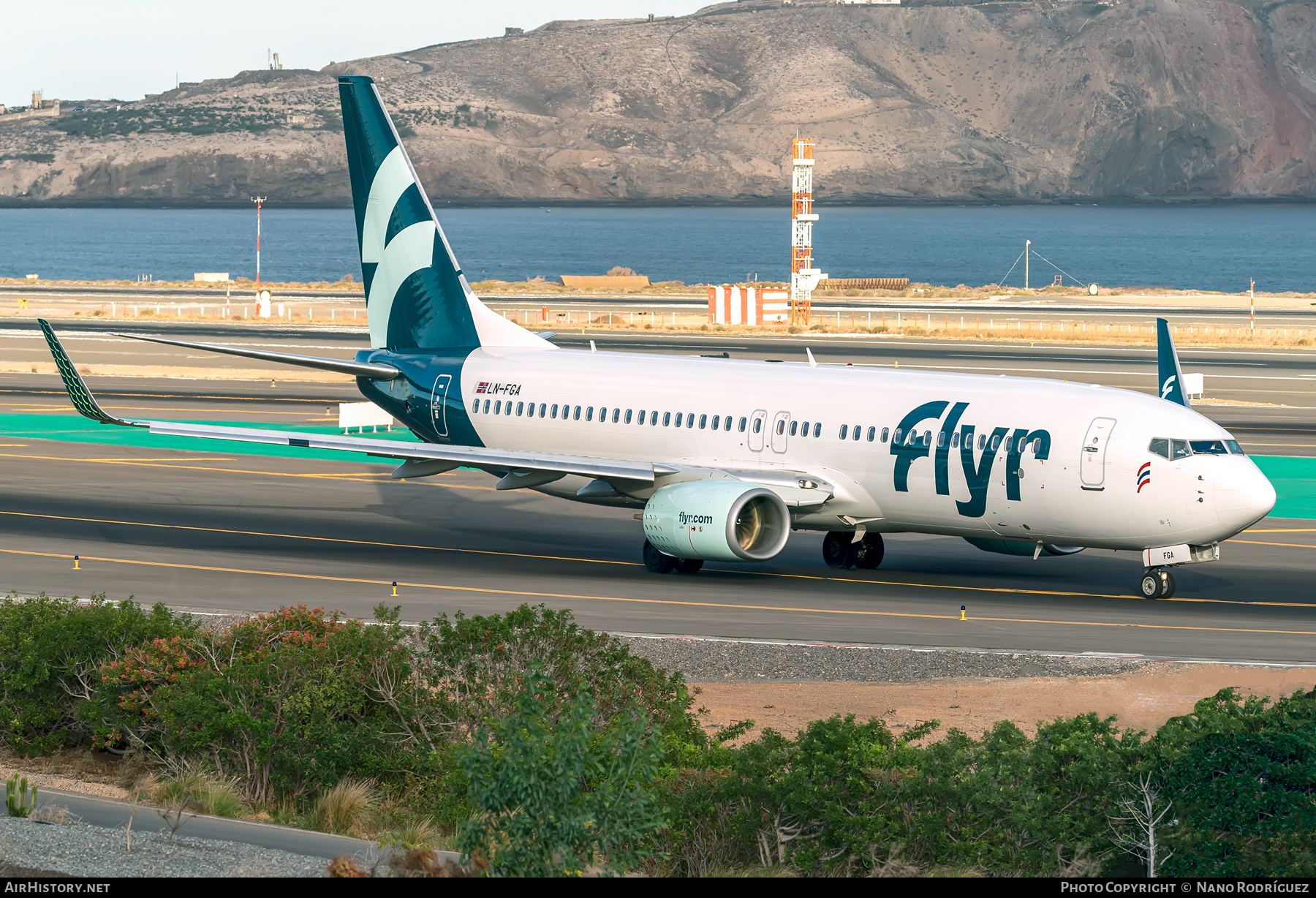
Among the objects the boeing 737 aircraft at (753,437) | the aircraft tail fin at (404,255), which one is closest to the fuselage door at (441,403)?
the boeing 737 aircraft at (753,437)

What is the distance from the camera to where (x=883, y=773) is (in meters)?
17.7

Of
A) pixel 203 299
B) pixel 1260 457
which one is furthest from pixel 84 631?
pixel 203 299

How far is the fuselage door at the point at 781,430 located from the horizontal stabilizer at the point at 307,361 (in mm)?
10072

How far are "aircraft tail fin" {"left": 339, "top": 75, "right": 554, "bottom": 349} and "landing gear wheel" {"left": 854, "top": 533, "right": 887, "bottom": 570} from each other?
397 inches

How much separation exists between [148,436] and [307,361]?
74.3ft

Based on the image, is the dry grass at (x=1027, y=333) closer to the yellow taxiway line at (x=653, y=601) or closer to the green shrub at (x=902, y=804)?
the yellow taxiway line at (x=653, y=601)

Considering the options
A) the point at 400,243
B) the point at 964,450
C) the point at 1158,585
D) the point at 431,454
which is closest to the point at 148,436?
the point at 400,243

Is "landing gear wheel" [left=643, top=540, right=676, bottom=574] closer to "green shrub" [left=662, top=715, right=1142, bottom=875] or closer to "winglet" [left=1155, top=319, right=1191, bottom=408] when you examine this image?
"winglet" [left=1155, top=319, right=1191, bottom=408]

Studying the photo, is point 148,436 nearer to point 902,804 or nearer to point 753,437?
point 753,437

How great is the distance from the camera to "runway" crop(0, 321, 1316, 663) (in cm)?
3075

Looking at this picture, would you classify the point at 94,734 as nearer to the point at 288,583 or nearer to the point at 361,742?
the point at 361,742

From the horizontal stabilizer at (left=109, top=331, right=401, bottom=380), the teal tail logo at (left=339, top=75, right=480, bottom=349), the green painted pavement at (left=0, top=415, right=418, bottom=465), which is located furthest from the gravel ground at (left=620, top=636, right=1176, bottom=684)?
the green painted pavement at (left=0, top=415, right=418, bottom=465)

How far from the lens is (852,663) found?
27.4 meters

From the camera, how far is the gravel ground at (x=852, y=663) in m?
26.6
